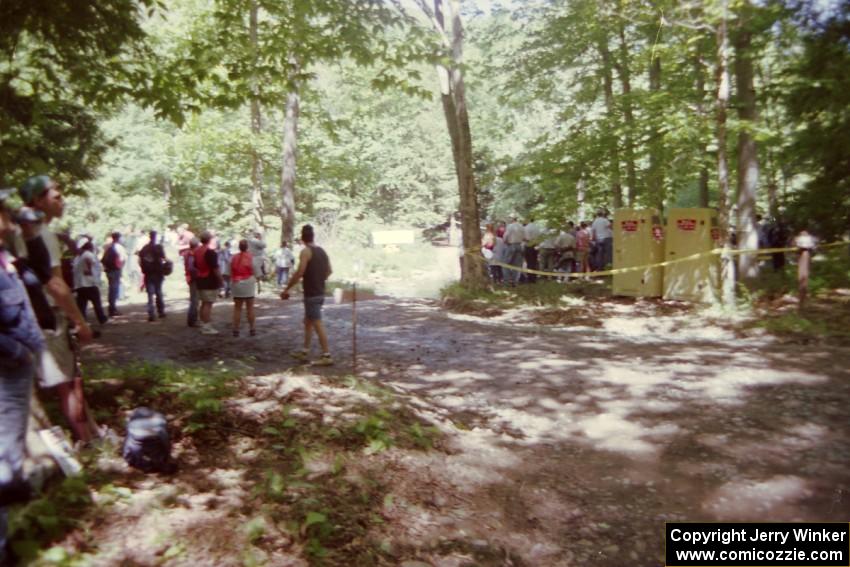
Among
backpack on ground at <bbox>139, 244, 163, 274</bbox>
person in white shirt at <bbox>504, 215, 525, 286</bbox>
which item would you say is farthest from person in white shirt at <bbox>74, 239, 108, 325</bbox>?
person in white shirt at <bbox>504, 215, 525, 286</bbox>

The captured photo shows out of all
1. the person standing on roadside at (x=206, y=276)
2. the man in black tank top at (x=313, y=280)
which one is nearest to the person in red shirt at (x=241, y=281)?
the person standing on roadside at (x=206, y=276)

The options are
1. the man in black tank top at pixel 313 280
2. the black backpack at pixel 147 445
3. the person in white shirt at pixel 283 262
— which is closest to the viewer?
the black backpack at pixel 147 445

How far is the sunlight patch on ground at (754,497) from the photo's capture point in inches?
185

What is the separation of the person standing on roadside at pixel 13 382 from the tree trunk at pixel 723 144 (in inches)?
473

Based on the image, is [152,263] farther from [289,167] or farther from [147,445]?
[289,167]

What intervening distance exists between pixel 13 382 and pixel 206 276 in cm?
899

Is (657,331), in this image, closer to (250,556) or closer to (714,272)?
(714,272)

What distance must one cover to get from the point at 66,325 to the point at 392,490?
2758 mm

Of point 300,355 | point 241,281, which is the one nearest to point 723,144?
point 300,355

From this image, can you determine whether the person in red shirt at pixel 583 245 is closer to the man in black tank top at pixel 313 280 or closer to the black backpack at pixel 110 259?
the man in black tank top at pixel 313 280

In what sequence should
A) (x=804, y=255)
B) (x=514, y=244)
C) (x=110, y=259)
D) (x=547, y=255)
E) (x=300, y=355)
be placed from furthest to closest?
(x=547, y=255), (x=514, y=244), (x=110, y=259), (x=804, y=255), (x=300, y=355)

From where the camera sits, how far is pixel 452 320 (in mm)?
13555

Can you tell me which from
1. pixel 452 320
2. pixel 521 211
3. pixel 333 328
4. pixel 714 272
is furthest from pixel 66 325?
pixel 521 211

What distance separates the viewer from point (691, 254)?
45.8 ft
